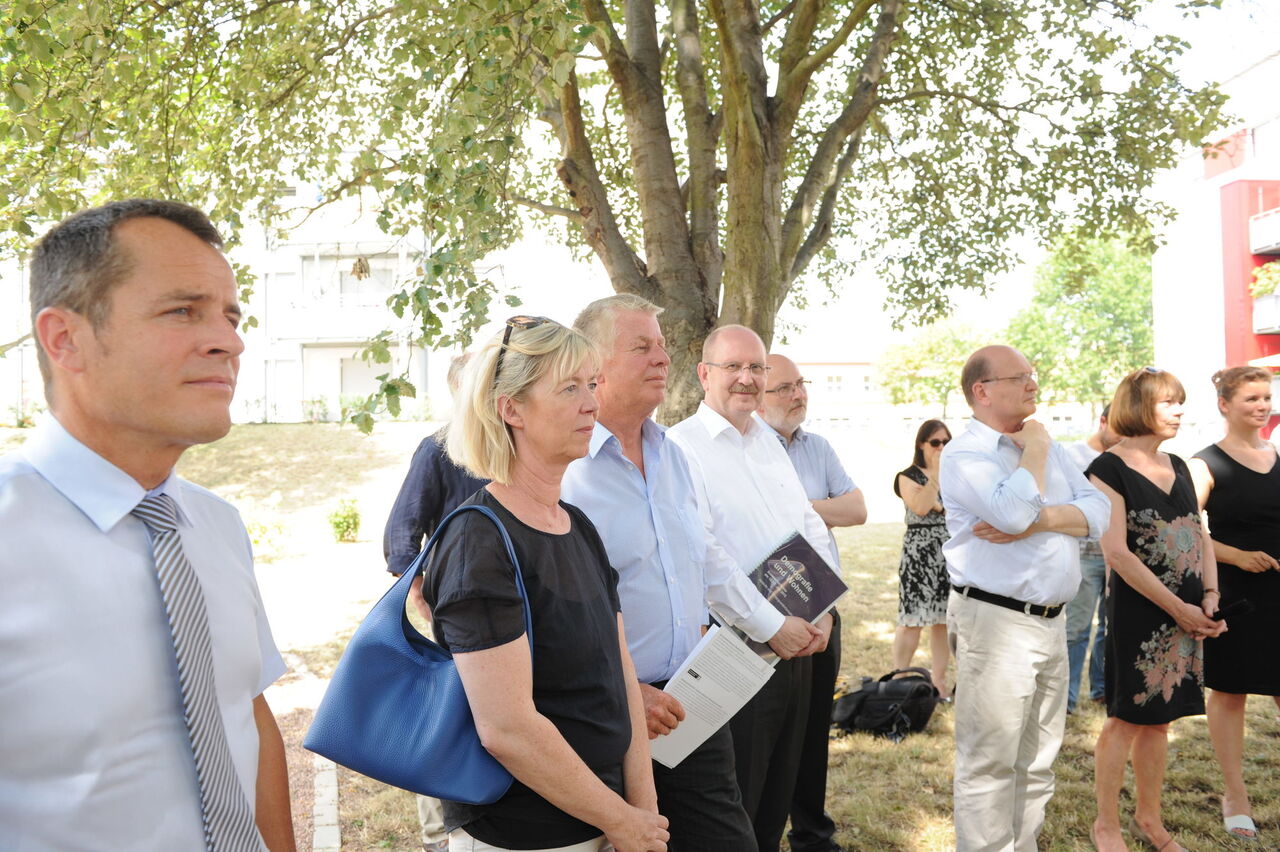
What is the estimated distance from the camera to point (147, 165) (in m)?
7.00

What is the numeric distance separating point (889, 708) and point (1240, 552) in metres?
2.32

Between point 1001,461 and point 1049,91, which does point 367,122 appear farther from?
point 1001,461

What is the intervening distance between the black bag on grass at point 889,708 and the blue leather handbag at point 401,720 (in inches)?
184

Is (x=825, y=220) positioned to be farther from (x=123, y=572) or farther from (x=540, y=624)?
(x=123, y=572)

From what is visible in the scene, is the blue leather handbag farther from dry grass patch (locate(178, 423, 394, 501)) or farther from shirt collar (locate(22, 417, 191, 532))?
dry grass patch (locate(178, 423, 394, 501))

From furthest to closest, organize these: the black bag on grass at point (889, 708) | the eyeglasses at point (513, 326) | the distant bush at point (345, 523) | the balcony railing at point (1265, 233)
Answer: the balcony railing at point (1265, 233) → the distant bush at point (345, 523) → the black bag on grass at point (889, 708) → the eyeglasses at point (513, 326)

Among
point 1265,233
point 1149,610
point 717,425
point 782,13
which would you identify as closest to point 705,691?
point 717,425

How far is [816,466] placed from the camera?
6.14m

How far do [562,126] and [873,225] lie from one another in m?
5.59

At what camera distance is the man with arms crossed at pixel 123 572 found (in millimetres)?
1459

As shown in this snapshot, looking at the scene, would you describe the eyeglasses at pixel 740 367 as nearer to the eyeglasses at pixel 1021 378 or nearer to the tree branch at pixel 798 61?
the eyeglasses at pixel 1021 378

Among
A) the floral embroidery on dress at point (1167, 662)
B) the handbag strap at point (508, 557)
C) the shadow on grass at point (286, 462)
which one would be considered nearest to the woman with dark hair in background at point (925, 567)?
the floral embroidery on dress at point (1167, 662)

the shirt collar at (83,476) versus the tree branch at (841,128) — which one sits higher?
the tree branch at (841,128)

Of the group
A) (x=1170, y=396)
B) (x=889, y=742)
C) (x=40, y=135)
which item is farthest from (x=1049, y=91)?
(x=40, y=135)
